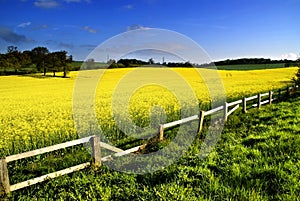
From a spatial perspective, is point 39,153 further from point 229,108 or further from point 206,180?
point 229,108

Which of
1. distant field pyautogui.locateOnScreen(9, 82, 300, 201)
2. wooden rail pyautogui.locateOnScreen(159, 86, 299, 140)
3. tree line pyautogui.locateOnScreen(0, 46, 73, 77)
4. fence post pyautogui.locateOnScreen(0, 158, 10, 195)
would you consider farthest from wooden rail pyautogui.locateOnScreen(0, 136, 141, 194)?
tree line pyautogui.locateOnScreen(0, 46, 73, 77)

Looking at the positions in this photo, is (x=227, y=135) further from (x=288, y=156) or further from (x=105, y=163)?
(x=105, y=163)

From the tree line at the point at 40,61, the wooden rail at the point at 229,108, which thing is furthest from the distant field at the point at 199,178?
the tree line at the point at 40,61

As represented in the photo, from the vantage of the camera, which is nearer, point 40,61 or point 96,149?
point 96,149

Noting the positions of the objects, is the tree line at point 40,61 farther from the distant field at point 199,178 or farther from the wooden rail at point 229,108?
the distant field at point 199,178

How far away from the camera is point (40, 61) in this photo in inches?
2768

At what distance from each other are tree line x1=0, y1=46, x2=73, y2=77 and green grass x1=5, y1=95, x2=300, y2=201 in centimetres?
5868

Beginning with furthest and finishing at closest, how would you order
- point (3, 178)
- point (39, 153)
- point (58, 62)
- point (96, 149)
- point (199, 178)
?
1. point (58, 62)
2. point (96, 149)
3. point (39, 153)
4. point (199, 178)
5. point (3, 178)

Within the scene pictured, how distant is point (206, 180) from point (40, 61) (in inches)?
2795

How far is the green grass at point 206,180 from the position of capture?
5289 mm

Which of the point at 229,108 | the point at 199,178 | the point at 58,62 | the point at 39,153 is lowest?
the point at 199,178

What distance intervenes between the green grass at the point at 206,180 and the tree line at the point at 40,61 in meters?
58.7

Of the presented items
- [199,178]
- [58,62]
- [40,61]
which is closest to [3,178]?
[199,178]

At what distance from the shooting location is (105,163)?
738 cm
